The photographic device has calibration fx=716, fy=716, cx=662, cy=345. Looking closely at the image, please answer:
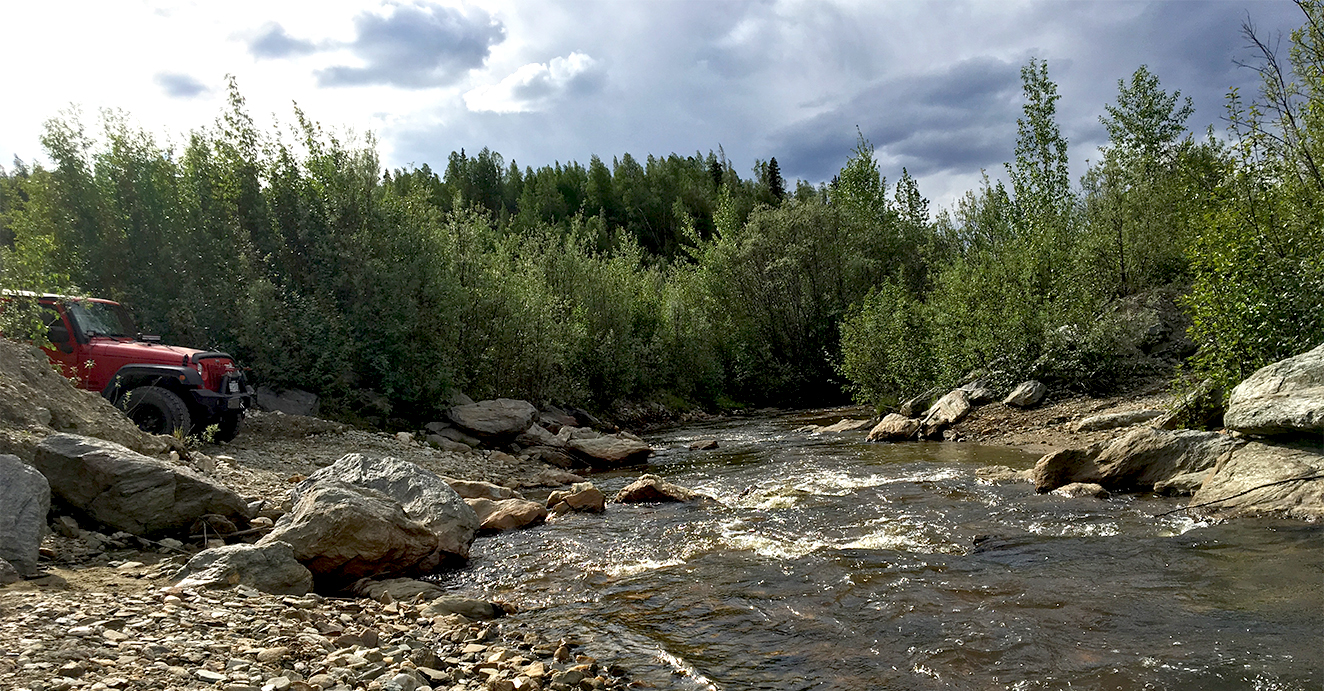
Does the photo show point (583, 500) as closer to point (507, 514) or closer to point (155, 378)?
point (507, 514)

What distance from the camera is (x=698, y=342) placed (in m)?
37.5

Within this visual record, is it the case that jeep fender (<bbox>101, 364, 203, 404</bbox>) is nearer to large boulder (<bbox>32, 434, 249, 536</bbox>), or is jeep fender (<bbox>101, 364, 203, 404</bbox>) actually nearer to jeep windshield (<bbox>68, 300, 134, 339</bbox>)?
jeep windshield (<bbox>68, 300, 134, 339</bbox>)

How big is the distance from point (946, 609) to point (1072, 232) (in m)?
24.2

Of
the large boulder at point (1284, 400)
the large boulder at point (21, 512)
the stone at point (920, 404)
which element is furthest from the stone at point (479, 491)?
the stone at point (920, 404)

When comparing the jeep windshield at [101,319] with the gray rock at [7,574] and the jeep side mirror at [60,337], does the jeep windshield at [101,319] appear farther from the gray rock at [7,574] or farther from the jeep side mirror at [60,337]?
the gray rock at [7,574]

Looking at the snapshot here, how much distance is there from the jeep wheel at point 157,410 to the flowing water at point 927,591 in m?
6.72

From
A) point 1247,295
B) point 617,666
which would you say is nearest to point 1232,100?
point 1247,295

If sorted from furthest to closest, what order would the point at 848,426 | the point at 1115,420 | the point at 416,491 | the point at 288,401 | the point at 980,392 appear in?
1. the point at 848,426
2. the point at 980,392
3. the point at 288,401
4. the point at 1115,420
5. the point at 416,491

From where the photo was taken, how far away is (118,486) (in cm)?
799

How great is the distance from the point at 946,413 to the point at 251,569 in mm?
17451

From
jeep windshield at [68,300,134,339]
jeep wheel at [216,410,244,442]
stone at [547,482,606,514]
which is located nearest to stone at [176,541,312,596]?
stone at [547,482,606,514]

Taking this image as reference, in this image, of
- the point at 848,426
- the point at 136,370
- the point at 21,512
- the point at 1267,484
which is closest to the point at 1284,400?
the point at 1267,484

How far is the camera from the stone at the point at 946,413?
1944 cm

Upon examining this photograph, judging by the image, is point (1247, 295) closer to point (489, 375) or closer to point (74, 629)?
point (74, 629)
